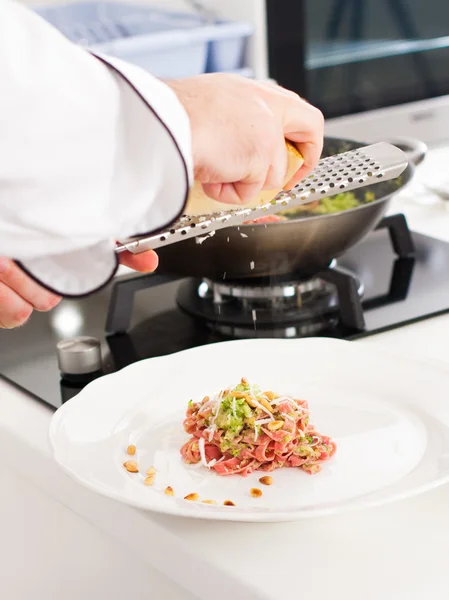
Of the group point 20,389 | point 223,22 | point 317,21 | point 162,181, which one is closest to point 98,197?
point 162,181

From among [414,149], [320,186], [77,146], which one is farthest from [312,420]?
[414,149]

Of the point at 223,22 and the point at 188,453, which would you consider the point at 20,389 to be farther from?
the point at 223,22

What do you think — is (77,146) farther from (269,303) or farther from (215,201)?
(269,303)

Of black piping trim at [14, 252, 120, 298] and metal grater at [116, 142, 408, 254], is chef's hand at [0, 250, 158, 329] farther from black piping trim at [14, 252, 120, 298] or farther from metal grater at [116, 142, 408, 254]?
→ black piping trim at [14, 252, 120, 298]

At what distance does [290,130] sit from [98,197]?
18 centimetres

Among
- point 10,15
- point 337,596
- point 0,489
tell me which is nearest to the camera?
point 10,15

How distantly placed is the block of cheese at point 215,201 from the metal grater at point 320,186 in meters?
0.02

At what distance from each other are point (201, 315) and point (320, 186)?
36cm

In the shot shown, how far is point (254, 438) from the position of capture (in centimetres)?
82

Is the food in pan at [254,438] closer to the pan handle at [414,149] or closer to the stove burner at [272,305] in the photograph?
the stove burner at [272,305]

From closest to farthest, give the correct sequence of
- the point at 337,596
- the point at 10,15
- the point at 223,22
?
the point at 10,15 → the point at 337,596 → the point at 223,22

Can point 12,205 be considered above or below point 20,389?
above

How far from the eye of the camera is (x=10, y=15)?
535mm

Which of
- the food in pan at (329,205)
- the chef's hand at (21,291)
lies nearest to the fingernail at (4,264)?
the chef's hand at (21,291)
